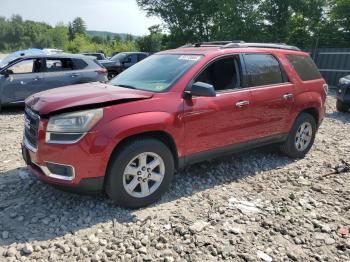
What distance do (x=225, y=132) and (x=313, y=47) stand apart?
16207 mm

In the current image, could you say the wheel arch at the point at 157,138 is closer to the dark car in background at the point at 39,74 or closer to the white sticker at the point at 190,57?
the white sticker at the point at 190,57

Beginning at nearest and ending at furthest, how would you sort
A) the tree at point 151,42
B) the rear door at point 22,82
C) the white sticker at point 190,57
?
1. the white sticker at point 190,57
2. the rear door at point 22,82
3. the tree at point 151,42

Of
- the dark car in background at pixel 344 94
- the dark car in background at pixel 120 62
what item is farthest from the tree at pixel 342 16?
the dark car in background at pixel 344 94

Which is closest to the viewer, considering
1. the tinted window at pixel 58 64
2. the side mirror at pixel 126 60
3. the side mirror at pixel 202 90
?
the side mirror at pixel 202 90

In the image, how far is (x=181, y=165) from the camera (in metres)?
4.31

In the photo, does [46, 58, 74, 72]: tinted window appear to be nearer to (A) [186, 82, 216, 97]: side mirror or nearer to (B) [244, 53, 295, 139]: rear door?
(B) [244, 53, 295, 139]: rear door

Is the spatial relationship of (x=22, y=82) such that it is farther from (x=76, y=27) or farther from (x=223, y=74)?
(x=76, y=27)

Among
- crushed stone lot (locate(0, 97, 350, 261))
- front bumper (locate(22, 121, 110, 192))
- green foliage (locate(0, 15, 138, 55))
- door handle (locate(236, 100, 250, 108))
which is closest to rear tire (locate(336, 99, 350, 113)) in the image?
crushed stone lot (locate(0, 97, 350, 261))

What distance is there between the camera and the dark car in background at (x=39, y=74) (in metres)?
9.54

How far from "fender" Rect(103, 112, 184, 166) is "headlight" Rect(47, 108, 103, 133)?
0.16m

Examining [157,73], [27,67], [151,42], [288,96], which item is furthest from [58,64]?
[151,42]

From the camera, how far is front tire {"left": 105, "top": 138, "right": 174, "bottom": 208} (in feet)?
12.3

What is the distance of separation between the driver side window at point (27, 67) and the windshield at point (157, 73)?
5722 millimetres

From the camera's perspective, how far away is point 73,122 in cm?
358
